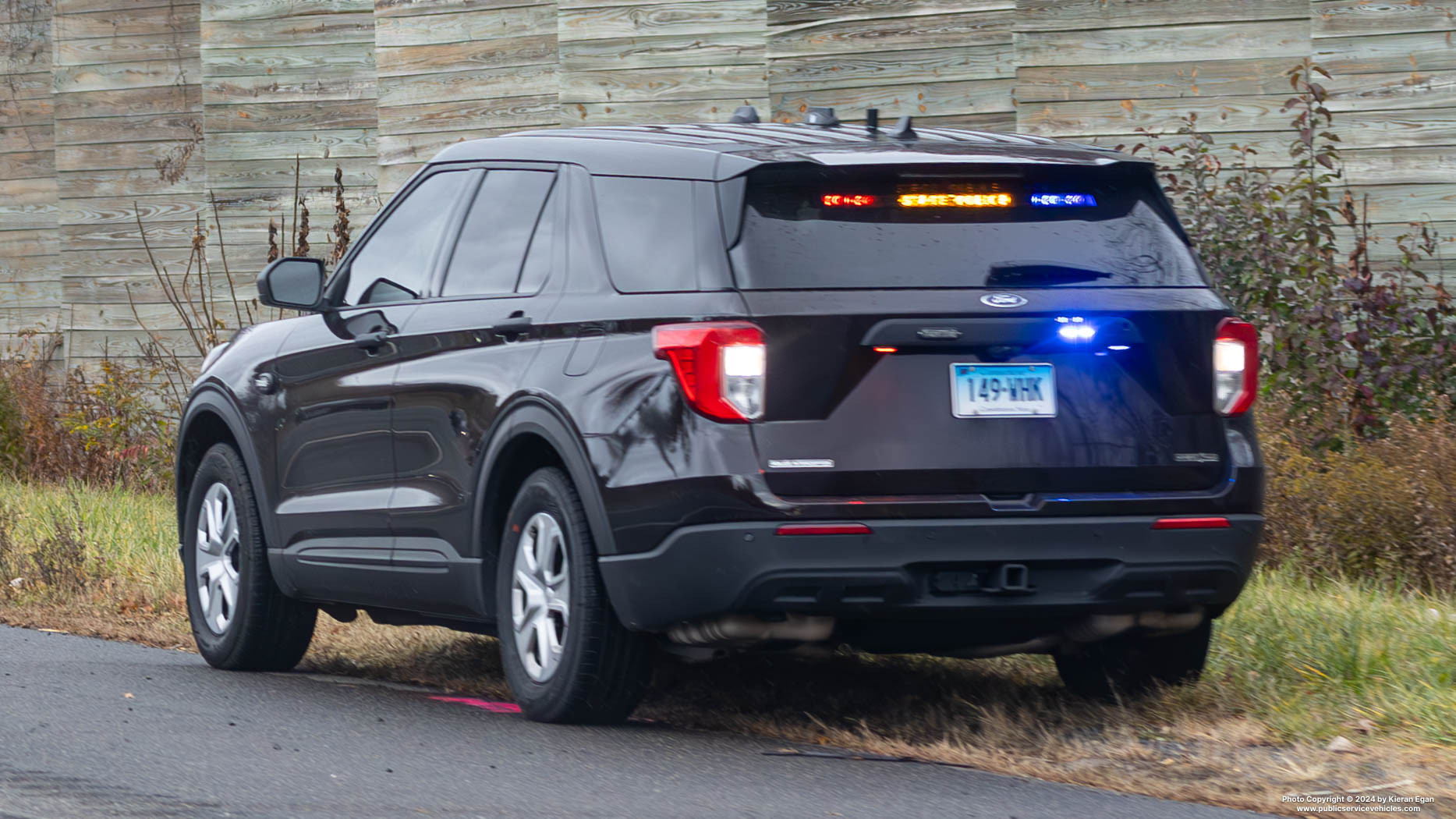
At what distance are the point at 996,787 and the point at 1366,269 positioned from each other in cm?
605

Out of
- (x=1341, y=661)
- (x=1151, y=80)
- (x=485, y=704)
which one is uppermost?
(x=1151, y=80)

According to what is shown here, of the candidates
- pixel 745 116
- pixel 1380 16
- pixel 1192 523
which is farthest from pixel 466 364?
pixel 1380 16

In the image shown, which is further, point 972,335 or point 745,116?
point 745,116

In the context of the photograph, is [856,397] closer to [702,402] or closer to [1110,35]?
[702,402]

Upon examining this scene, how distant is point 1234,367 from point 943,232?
3.02 ft

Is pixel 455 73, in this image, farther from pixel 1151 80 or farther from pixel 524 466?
pixel 524 466

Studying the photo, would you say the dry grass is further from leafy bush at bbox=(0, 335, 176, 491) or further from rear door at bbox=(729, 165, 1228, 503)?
Answer: leafy bush at bbox=(0, 335, 176, 491)

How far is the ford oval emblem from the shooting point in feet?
18.3

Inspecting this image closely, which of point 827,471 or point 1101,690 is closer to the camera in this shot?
point 827,471

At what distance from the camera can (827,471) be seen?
5391 millimetres

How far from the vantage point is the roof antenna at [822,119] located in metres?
6.64

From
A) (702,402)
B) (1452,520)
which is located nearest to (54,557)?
(702,402)

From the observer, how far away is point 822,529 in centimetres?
536

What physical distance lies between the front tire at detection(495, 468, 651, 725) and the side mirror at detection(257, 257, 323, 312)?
152 centimetres
